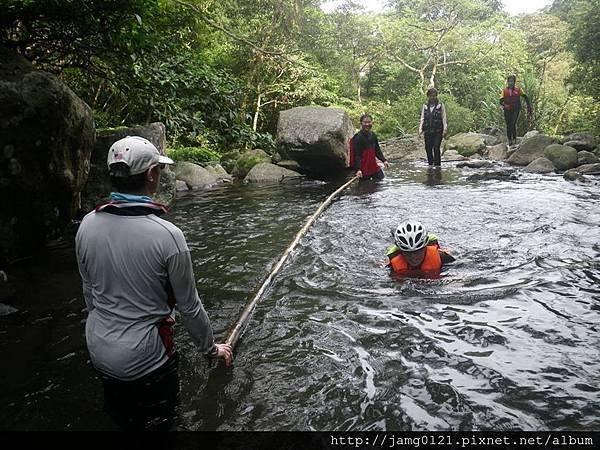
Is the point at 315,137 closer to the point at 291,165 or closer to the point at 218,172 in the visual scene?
the point at 291,165

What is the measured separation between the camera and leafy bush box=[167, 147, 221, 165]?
15278 millimetres

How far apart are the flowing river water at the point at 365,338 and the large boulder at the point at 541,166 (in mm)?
5655

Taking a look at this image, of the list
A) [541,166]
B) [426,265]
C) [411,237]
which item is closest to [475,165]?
[541,166]

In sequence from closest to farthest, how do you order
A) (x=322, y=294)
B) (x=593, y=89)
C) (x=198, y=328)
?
(x=198, y=328)
(x=322, y=294)
(x=593, y=89)

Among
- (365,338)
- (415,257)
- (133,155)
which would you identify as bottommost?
(365,338)

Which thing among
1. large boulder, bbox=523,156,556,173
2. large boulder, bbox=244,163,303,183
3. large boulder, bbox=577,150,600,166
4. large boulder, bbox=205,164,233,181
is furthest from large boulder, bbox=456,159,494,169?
large boulder, bbox=205,164,233,181

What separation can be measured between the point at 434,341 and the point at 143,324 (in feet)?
8.69

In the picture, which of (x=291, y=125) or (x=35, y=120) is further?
(x=291, y=125)

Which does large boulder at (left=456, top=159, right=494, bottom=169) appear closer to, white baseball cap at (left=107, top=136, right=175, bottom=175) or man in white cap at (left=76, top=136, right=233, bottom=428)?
man in white cap at (left=76, top=136, right=233, bottom=428)

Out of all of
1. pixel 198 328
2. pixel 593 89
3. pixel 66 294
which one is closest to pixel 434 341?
pixel 198 328

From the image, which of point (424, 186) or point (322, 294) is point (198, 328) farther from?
point (424, 186)

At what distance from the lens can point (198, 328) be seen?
2.74 m

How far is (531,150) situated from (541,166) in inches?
60.2

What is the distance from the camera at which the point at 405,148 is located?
19.6 metres
